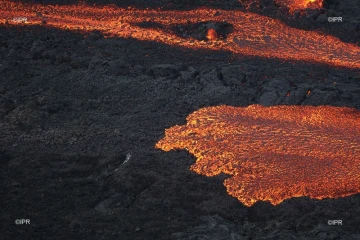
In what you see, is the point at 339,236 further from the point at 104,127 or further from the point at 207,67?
the point at 207,67

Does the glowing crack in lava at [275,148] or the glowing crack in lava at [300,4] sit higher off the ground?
the glowing crack in lava at [300,4]

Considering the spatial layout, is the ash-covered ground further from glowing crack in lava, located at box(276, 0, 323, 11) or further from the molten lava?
glowing crack in lava, located at box(276, 0, 323, 11)

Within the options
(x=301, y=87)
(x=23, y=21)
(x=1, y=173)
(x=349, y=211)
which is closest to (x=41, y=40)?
(x=23, y=21)

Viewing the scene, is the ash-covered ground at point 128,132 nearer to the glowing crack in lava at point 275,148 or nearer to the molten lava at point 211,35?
the glowing crack in lava at point 275,148

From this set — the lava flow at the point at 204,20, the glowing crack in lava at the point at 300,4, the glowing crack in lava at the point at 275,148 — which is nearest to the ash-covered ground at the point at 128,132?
the glowing crack in lava at the point at 275,148

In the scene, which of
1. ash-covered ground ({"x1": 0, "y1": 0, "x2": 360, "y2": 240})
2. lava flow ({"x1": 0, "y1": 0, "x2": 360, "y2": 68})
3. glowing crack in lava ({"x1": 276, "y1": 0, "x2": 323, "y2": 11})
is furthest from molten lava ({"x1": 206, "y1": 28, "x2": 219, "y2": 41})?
glowing crack in lava ({"x1": 276, "y1": 0, "x2": 323, "y2": 11})

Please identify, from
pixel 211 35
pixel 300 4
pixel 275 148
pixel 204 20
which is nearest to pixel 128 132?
pixel 275 148

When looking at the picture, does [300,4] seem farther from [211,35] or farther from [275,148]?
[275,148]
